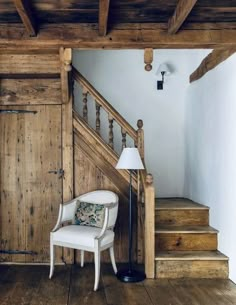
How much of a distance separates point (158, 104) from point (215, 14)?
2.47m


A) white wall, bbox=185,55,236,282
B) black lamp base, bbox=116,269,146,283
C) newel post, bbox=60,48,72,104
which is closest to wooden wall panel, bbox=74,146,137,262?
black lamp base, bbox=116,269,146,283

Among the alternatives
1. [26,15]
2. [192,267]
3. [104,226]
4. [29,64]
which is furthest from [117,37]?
[192,267]

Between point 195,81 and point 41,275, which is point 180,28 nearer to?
point 195,81

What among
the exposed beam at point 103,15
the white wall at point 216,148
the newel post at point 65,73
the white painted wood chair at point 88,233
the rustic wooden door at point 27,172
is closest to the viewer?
the exposed beam at point 103,15

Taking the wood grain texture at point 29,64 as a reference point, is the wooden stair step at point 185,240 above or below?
below

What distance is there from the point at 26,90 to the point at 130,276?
250 cm

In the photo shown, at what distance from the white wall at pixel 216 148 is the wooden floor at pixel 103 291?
477 mm

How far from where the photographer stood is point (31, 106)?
4.66 metres

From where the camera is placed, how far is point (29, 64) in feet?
14.3

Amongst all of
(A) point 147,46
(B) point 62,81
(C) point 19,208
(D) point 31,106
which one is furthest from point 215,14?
(C) point 19,208

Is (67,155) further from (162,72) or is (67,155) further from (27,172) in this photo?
(162,72)

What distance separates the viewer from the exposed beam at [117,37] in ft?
11.2

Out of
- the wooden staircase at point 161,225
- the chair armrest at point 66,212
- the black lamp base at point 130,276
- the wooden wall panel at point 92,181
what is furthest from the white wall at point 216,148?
the chair armrest at point 66,212

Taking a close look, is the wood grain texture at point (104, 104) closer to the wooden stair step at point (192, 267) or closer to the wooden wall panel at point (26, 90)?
the wooden wall panel at point (26, 90)
